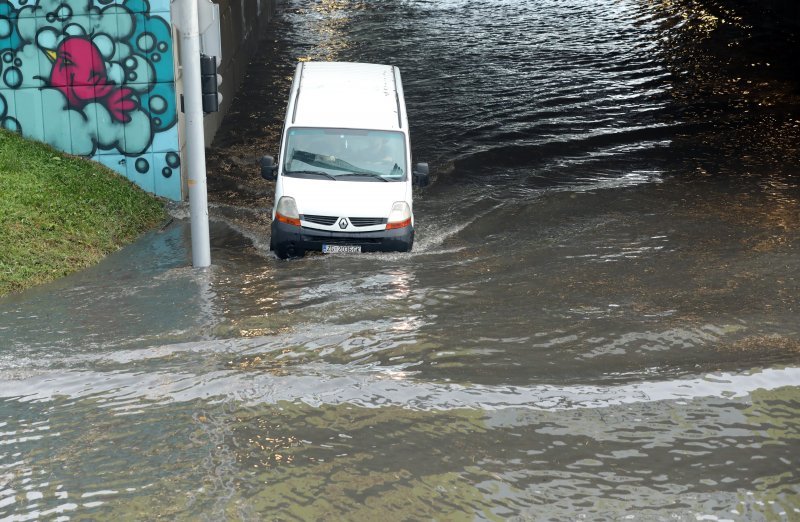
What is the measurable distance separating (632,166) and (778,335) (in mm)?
9359

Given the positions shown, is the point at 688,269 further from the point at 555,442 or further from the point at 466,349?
the point at 555,442

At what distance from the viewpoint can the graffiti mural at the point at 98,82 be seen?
587 inches

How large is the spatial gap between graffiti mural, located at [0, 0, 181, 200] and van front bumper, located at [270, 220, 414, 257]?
391 cm

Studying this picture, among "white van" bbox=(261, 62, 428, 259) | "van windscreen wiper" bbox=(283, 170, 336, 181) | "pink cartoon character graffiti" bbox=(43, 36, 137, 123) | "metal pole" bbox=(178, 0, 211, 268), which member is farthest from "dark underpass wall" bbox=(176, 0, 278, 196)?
"metal pole" bbox=(178, 0, 211, 268)

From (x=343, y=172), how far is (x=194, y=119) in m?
A: 2.01

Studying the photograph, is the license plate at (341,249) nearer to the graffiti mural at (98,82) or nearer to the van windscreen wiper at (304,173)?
the van windscreen wiper at (304,173)

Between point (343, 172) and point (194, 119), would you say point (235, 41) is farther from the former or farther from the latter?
point (194, 119)

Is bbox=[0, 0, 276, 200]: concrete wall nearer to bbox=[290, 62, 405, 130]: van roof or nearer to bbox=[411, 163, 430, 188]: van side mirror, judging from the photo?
bbox=[290, 62, 405, 130]: van roof

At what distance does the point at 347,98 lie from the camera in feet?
44.5

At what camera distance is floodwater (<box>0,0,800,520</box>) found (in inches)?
252

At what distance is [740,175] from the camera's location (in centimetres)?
1703

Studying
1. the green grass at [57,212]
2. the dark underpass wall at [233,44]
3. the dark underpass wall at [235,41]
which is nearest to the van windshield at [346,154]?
the green grass at [57,212]

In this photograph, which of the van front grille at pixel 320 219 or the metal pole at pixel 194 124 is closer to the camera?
the metal pole at pixel 194 124

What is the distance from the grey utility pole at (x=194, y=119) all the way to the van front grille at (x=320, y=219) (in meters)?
1.21
